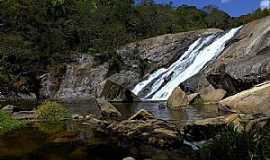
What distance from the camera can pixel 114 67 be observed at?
48812 mm

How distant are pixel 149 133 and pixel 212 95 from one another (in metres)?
19.0

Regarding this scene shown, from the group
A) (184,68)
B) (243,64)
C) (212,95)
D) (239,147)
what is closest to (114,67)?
(184,68)

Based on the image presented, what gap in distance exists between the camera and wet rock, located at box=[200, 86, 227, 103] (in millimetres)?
32938

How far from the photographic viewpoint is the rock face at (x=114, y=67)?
156 ft

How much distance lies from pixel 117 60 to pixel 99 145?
3530cm

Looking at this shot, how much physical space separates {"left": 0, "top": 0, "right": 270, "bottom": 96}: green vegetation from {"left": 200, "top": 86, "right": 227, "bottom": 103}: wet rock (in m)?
13.9

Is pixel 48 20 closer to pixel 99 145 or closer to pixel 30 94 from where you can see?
pixel 30 94

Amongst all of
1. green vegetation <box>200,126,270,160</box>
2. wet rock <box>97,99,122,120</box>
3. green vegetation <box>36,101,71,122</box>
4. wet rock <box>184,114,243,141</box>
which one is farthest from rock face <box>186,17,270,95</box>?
green vegetation <box>200,126,270,160</box>

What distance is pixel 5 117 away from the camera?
780 inches

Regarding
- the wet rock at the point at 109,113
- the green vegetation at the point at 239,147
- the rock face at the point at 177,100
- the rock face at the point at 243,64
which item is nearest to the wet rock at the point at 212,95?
the rock face at the point at 243,64

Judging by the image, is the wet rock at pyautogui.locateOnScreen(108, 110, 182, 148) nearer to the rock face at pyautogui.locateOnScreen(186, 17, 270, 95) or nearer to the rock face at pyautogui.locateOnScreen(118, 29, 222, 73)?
the rock face at pyautogui.locateOnScreen(186, 17, 270, 95)

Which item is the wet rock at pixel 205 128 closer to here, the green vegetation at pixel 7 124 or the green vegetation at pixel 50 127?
the green vegetation at pixel 50 127

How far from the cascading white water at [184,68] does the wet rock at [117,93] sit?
1825mm

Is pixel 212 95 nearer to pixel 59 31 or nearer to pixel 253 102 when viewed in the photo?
pixel 253 102
